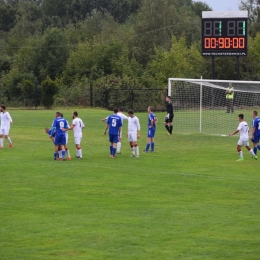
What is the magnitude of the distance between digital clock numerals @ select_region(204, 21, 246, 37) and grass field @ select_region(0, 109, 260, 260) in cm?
1289

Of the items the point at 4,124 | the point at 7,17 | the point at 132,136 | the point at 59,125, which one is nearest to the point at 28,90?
the point at 4,124

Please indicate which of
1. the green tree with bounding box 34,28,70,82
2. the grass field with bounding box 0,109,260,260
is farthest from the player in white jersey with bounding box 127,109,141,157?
the green tree with bounding box 34,28,70,82

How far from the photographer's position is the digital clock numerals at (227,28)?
4019 centimetres

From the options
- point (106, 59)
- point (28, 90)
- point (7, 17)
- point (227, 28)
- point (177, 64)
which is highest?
point (7, 17)

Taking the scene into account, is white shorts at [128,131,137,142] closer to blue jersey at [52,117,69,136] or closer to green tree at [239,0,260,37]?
blue jersey at [52,117,69,136]

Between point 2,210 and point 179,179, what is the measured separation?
6555mm

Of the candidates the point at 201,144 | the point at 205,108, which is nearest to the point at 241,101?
the point at 205,108

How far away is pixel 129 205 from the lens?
16.6m

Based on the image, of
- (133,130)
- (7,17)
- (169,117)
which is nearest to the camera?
(133,130)

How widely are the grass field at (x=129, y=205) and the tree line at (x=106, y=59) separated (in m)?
32.1

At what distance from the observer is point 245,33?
132 ft

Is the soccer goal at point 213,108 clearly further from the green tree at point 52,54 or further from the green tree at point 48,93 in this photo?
the green tree at point 52,54

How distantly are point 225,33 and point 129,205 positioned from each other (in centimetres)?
2537

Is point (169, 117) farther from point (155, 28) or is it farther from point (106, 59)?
point (155, 28)
